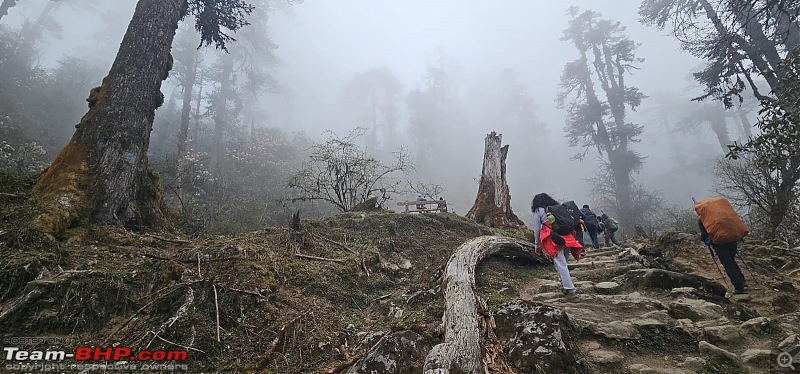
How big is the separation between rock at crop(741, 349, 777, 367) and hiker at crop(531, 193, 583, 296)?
184 cm

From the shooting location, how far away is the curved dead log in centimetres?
227

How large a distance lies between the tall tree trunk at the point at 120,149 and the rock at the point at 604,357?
568 centimetres

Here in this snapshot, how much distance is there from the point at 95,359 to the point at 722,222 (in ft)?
23.7

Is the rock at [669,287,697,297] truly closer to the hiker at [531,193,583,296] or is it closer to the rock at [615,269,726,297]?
the rock at [615,269,726,297]

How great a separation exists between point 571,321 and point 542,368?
97 centimetres

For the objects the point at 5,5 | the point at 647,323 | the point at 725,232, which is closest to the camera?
the point at 647,323

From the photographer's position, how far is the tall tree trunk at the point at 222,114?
21.0 meters

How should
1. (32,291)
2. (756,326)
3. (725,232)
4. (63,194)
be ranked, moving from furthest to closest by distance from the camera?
(725,232) → (63,194) → (756,326) → (32,291)

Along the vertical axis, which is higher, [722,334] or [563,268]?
[563,268]

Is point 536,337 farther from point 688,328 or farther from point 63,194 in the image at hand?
point 63,194

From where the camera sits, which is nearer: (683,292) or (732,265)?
(683,292)

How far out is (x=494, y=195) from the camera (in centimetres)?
1110

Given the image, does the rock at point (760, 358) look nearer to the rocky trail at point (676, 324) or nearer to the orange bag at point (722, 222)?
the rocky trail at point (676, 324)

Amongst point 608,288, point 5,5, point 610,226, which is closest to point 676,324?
point 608,288
